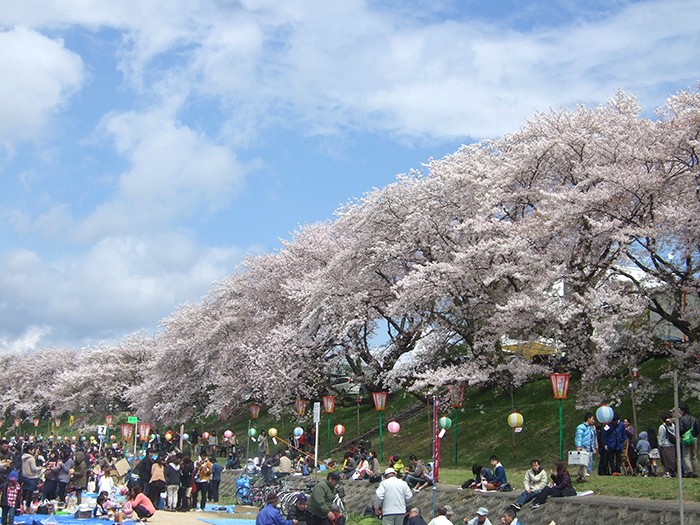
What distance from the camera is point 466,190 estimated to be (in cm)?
3161

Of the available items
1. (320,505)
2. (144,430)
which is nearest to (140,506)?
(320,505)

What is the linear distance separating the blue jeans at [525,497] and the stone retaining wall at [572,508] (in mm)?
169

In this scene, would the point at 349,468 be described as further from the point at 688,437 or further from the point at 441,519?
the point at 441,519

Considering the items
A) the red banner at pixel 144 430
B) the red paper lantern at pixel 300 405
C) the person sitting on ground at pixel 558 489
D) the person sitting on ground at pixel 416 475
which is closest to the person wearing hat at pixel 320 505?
the person sitting on ground at pixel 558 489

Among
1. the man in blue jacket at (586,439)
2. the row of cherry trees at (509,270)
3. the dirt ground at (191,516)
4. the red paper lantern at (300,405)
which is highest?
the row of cherry trees at (509,270)

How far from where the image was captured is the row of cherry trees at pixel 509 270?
84.9ft

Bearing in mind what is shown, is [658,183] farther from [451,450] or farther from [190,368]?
[190,368]

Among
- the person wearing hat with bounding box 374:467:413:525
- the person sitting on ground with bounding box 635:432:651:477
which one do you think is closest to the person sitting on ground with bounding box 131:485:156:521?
the person wearing hat with bounding box 374:467:413:525

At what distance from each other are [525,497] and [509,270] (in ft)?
35.7

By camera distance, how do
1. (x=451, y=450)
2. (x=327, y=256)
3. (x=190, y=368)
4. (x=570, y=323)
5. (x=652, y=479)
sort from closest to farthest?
(x=652, y=479) → (x=570, y=323) → (x=451, y=450) → (x=327, y=256) → (x=190, y=368)

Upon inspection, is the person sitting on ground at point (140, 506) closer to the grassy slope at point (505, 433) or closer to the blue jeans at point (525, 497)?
the blue jeans at point (525, 497)

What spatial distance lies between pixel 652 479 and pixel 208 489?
48.3ft

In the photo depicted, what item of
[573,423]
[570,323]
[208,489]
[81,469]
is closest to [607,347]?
[570,323]

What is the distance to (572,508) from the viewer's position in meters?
17.5
